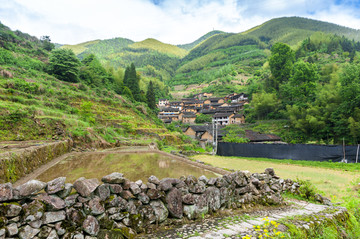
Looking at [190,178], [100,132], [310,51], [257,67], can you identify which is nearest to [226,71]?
[257,67]

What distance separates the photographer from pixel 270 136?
31219 mm

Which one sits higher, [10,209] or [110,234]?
[10,209]

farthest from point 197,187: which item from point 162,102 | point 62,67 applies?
point 162,102

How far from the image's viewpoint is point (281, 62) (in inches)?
1998

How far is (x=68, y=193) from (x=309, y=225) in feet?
15.8

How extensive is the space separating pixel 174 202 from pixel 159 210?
0.37 m

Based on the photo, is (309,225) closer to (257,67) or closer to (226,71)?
(226,71)

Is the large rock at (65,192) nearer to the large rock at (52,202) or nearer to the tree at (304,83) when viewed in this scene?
the large rock at (52,202)

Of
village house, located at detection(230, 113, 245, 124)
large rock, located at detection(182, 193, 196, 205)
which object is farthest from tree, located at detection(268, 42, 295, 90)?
large rock, located at detection(182, 193, 196, 205)

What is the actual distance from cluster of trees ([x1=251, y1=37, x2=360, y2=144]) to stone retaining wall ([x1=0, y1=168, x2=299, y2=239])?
2815 centimetres

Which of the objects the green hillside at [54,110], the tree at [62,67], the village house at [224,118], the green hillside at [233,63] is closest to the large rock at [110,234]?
the green hillside at [54,110]

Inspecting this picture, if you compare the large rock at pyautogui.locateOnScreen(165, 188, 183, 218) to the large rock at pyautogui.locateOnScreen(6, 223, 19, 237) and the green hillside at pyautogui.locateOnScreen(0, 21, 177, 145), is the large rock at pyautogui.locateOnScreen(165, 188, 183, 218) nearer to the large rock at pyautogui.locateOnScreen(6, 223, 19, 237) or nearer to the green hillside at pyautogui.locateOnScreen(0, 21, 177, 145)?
the large rock at pyautogui.locateOnScreen(6, 223, 19, 237)

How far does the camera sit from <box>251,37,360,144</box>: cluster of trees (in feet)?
82.5

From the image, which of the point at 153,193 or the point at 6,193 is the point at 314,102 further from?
the point at 6,193
